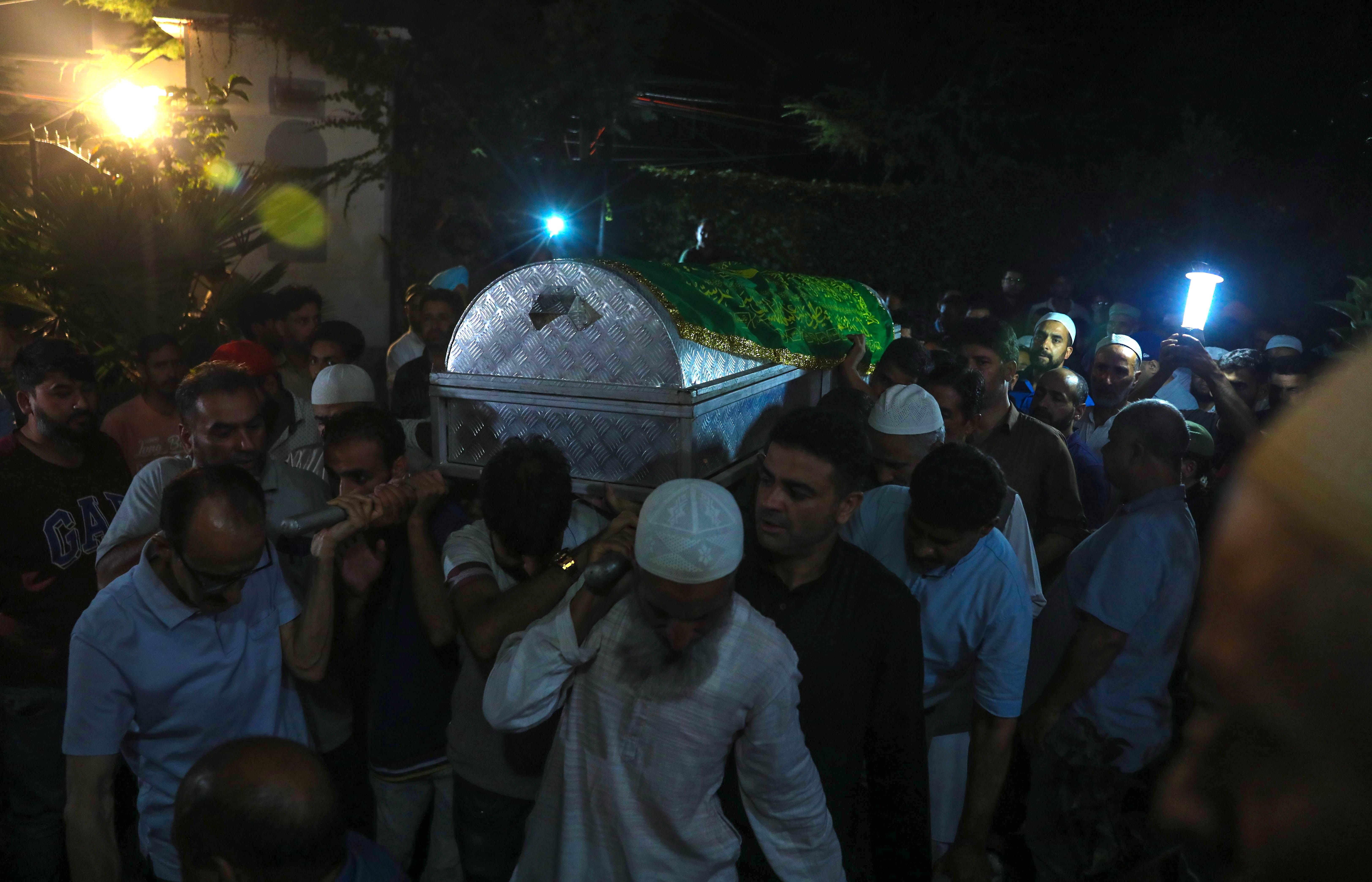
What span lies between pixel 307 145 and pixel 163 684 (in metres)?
9.30

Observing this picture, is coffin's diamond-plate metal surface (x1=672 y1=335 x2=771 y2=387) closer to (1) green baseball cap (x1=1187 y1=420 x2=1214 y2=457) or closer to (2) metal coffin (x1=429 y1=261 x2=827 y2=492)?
(2) metal coffin (x1=429 y1=261 x2=827 y2=492)

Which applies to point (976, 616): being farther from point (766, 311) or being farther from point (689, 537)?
point (766, 311)

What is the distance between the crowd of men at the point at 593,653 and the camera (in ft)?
6.59

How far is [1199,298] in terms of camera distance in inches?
191

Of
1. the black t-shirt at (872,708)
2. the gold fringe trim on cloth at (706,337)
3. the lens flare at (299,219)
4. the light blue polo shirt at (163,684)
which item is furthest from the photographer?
the lens flare at (299,219)

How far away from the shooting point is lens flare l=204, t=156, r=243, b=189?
7.19 meters

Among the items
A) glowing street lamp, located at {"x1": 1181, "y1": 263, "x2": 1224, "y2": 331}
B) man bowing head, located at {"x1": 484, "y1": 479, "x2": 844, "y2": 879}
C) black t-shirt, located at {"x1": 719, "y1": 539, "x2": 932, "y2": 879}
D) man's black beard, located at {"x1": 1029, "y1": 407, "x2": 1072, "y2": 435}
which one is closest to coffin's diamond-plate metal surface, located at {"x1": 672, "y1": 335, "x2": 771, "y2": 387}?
black t-shirt, located at {"x1": 719, "y1": 539, "x2": 932, "y2": 879}

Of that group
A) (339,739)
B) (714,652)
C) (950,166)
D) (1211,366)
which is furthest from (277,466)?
(950,166)

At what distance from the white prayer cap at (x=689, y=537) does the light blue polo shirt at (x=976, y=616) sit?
0.79 meters

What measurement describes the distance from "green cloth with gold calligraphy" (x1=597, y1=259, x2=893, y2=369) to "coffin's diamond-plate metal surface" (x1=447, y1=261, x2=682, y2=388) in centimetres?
8

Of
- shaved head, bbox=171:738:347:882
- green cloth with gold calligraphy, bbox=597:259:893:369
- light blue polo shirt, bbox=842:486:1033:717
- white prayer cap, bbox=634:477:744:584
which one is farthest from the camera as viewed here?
green cloth with gold calligraphy, bbox=597:259:893:369

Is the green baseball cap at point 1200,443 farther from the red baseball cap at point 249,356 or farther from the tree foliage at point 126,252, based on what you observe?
the tree foliage at point 126,252

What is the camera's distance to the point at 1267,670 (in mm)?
536

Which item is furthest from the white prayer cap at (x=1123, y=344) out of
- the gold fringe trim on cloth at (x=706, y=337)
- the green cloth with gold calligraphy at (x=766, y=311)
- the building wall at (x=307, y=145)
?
the building wall at (x=307, y=145)
